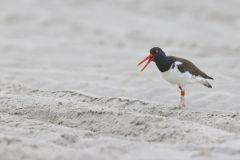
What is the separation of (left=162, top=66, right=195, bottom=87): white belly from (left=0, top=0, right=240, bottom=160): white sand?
1.13 ft

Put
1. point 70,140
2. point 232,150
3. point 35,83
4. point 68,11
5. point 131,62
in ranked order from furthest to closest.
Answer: point 68,11 → point 131,62 → point 35,83 → point 70,140 → point 232,150

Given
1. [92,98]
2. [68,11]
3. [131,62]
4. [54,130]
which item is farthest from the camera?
[68,11]

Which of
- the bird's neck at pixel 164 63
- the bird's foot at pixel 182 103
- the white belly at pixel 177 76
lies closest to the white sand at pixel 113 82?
the bird's foot at pixel 182 103

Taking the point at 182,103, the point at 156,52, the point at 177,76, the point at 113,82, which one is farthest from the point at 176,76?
Result: the point at 113,82

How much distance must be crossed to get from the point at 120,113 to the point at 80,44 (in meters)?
7.15

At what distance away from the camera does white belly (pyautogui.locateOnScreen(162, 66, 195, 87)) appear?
8.27 m

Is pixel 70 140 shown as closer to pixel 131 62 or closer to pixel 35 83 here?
pixel 35 83

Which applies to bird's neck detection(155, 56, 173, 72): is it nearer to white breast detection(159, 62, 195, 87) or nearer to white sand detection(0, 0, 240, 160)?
white breast detection(159, 62, 195, 87)

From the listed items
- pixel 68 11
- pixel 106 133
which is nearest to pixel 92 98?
pixel 106 133

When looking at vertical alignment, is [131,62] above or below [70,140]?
above

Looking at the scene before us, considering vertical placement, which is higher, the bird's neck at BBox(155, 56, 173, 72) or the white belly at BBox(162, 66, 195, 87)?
the bird's neck at BBox(155, 56, 173, 72)

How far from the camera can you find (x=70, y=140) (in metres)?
6.36

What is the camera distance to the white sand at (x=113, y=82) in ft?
20.3

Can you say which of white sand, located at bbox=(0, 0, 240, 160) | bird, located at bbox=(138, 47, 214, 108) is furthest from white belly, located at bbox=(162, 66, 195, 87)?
white sand, located at bbox=(0, 0, 240, 160)
